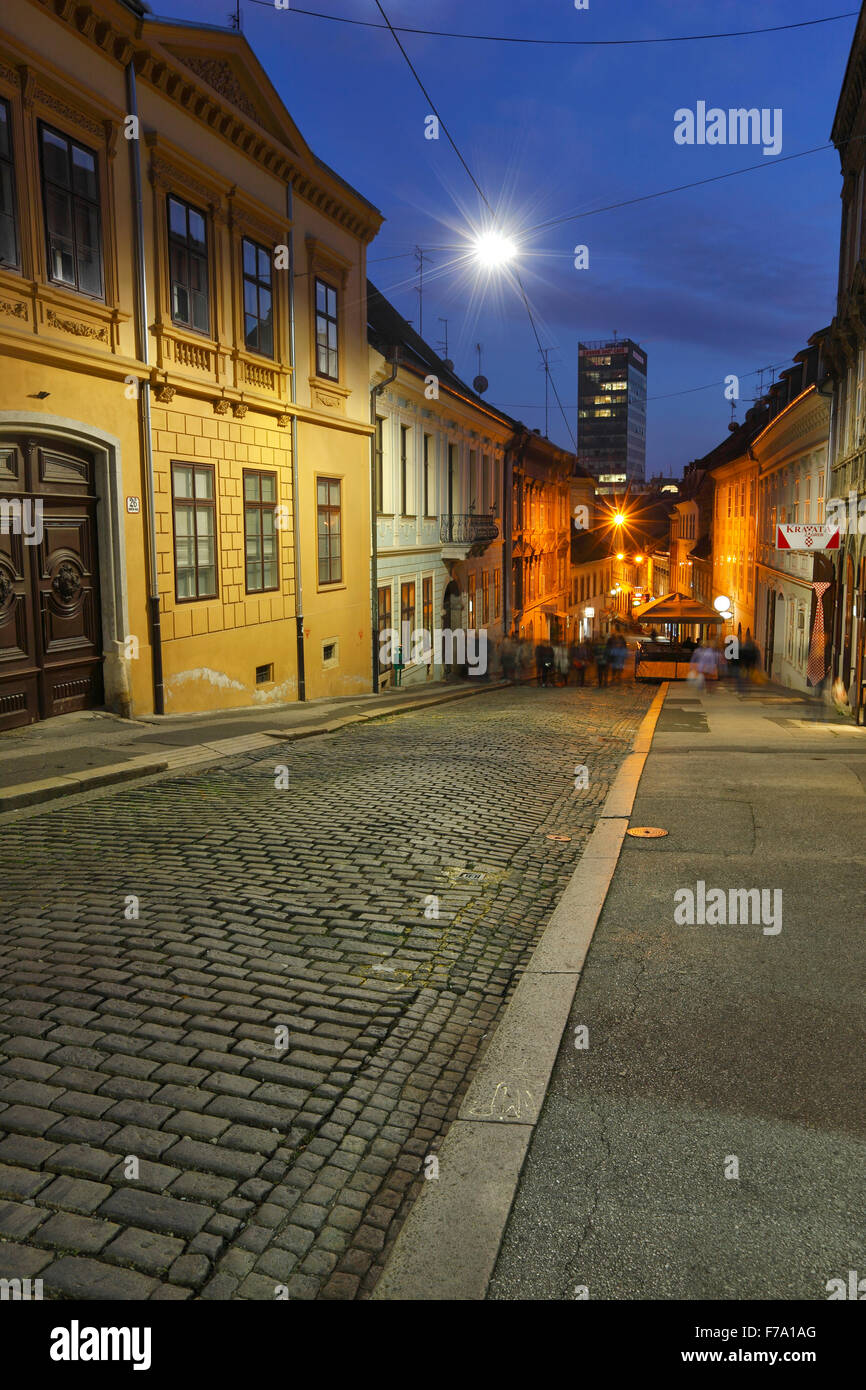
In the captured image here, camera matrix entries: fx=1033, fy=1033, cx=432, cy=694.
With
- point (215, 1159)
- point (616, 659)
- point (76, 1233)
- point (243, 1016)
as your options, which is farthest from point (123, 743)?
point (616, 659)

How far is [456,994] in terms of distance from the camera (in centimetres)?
565

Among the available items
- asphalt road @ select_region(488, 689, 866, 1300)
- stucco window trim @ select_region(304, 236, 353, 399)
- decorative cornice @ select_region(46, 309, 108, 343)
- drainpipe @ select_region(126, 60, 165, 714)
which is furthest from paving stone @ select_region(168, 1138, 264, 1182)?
stucco window trim @ select_region(304, 236, 353, 399)

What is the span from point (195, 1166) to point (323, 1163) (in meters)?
0.48

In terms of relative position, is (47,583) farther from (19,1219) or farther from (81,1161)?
(19,1219)

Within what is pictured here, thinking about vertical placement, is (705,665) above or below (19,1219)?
below

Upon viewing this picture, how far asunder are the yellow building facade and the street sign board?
397 inches

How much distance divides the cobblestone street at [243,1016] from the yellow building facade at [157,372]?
4.60m

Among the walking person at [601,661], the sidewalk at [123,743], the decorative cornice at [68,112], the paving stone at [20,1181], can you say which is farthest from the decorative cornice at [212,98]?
the walking person at [601,661]

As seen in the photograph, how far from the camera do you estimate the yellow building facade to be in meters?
12.3

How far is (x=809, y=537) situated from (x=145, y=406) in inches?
641

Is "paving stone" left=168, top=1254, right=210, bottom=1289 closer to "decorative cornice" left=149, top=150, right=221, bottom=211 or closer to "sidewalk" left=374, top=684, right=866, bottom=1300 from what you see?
"sidewalk" left=374, top=684, right=866, bottom=1300

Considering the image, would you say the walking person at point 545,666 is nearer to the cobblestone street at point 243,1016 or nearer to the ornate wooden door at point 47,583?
the ornate wooden door at point 47,583

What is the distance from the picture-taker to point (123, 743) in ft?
41.4
